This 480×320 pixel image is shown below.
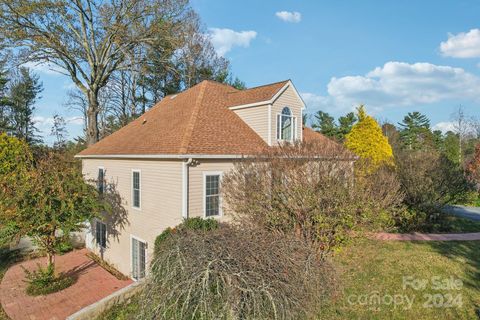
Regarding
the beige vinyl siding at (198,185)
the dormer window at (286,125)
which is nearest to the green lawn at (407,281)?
the beige vinyl siding at (198,185)

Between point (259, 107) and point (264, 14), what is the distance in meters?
6.29

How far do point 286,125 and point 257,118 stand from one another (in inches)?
59.5

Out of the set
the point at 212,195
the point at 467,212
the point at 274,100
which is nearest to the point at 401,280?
the point at 212,195

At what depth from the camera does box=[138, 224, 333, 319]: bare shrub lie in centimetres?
433

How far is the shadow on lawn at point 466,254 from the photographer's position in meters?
8.61

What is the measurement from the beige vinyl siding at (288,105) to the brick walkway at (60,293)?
9.22 metres

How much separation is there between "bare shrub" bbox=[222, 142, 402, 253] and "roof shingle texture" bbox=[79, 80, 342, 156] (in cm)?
226

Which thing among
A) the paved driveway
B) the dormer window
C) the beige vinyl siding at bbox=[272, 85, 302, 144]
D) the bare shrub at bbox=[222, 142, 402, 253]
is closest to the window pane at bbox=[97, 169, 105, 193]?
the beige vinyl siding at bbox=[272, 85, 302, 144]

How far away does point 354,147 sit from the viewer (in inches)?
790

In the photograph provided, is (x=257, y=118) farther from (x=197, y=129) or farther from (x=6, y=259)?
(x=6, y=259)

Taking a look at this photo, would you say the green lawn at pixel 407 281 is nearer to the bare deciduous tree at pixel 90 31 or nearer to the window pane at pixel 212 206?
the window pane at pixel 212 206

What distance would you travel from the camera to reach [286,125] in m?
14.1

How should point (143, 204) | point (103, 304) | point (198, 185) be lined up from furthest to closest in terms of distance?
point (143, 204)
point (198, 185)
point (103, 304)

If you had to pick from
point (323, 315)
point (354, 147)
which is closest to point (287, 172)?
point (323, 315)
